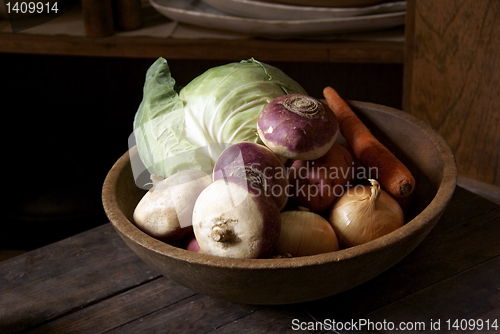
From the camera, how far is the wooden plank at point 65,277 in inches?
26.1

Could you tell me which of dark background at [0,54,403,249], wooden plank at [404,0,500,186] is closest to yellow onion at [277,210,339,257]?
wooden plank at [404,0,500,186]

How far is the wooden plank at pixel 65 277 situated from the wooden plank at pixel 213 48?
0.61m

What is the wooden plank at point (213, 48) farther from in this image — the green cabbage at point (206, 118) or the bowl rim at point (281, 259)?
the bowl rim at point (281, 259)

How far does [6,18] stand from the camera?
4.53 feet

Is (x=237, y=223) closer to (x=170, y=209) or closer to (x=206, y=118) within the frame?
(x=170, y=209)

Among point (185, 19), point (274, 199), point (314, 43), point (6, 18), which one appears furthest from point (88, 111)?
point (274, 199)

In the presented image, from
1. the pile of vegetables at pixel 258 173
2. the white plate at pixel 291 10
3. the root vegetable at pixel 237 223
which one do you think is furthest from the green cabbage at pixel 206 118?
the white plate at pixel 291 10

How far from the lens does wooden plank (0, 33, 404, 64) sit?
3.85 ft

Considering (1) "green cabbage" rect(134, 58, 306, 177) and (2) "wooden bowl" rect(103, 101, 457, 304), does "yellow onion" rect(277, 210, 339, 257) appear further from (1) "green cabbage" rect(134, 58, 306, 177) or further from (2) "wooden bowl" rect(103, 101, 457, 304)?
(1) "green cabbage" rect(134, 58, 306, 177)

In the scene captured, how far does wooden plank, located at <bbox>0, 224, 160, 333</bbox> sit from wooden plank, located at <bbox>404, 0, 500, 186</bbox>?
773mm

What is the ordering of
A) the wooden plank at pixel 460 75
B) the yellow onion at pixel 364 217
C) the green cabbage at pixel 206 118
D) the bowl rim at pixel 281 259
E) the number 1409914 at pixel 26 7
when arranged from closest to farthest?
the bowl rim at pixel 281 259, the yellow onion at pixel 364 217, the green cabbage at pixel 206 118, the wooden plank at pixel 460 75, the number 1409914 at pixel 26 7

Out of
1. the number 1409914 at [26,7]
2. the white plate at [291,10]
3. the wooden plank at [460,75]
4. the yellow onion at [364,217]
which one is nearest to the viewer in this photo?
the yellow onion at [364,217]

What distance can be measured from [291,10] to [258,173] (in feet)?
2.17

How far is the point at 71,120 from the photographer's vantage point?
185 centimetres
